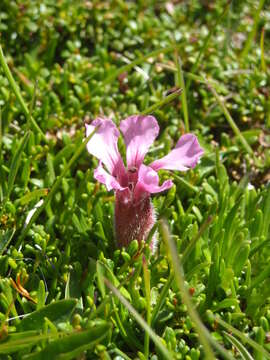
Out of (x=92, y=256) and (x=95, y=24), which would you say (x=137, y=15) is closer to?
(x=95, y=24)

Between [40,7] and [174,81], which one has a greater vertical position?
[40,7]

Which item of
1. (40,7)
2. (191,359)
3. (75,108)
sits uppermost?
(40,7)

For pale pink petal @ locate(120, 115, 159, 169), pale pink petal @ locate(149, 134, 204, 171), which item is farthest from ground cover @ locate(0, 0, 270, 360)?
pale pink petal @ locate(149, 134, 204, 171)

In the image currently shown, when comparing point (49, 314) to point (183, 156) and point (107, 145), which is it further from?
point (183, 156)

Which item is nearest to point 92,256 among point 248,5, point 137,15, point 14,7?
point 14,7

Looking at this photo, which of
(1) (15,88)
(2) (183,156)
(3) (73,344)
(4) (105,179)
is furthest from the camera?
(1) (15,88)

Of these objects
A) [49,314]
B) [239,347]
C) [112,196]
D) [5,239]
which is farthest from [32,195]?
[239,347]

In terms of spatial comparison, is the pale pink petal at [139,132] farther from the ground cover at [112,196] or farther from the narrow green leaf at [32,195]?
the narrow green leaf at [32,195]
